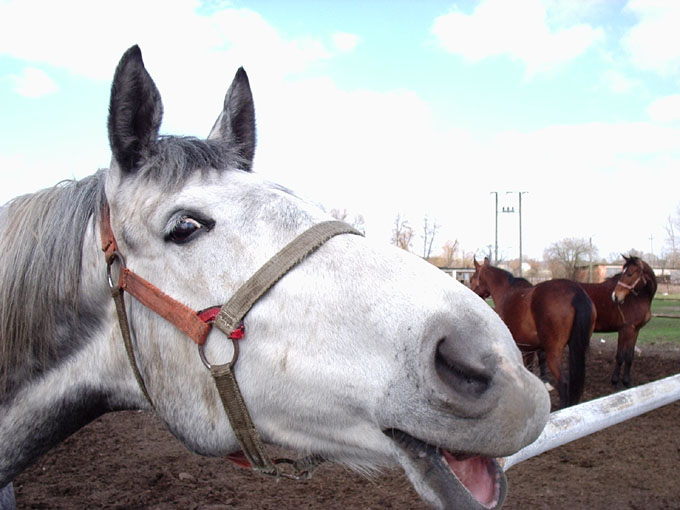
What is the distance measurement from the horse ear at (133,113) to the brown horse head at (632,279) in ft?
38.4

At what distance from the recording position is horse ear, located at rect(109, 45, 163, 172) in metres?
1.90

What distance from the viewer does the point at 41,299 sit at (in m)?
1.97

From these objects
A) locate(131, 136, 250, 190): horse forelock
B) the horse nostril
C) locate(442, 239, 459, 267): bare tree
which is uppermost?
locate(131, 136, 250, 190): horse forelock

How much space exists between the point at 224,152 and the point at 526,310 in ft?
28.6

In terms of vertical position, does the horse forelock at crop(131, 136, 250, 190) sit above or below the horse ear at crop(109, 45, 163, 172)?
below

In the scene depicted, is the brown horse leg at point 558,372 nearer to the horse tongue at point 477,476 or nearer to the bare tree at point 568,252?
the horse tongue at point 477,476

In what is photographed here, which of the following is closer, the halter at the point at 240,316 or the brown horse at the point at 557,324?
the halter at the point at 240,316

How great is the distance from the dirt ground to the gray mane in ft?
9.48

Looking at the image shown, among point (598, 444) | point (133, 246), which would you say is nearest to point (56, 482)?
point (133, 246)

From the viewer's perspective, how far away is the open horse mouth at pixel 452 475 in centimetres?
142

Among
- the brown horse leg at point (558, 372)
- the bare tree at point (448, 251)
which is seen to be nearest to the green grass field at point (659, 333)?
the brown horse leg at point (558, 372)

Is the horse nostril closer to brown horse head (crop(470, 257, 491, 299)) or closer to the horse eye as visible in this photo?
the horse eye

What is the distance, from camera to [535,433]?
1420 mm

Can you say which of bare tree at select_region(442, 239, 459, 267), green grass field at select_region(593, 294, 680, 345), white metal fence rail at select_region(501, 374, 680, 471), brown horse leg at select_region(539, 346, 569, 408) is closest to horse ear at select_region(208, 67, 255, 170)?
white metal fence rail at select_region(501, 374, 680, 471)
